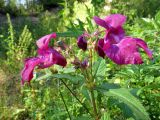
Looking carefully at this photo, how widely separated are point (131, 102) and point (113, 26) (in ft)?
0.89

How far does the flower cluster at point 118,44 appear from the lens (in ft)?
4.32

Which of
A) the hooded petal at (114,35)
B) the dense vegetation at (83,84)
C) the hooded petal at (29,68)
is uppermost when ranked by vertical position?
the hooded petal at (114,35)

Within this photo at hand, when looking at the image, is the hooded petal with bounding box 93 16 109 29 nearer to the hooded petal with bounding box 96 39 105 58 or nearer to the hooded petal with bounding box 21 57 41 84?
the hooded petal with bounding box 96 39 105 58

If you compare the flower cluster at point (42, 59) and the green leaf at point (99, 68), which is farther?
the green leaf at point (99, 68)

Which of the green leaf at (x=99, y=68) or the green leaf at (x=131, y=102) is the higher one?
the green leaf at (x=99, y=68)

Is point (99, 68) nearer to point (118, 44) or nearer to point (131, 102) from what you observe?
point (131, 102)

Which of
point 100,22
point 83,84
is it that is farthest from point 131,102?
point 100,22

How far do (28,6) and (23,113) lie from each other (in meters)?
6.93

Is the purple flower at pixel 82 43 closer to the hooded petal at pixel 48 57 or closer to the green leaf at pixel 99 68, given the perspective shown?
the hooded petal at pixel 48 57

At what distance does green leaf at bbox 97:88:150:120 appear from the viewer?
4.84ft

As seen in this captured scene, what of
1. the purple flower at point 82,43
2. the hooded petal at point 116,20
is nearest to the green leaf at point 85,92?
the purple flower at point 82,43

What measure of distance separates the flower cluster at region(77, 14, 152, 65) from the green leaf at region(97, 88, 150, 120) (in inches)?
6.8

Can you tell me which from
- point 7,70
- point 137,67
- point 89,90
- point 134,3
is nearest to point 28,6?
point 134,3

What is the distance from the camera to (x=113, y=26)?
1396 millimetres
